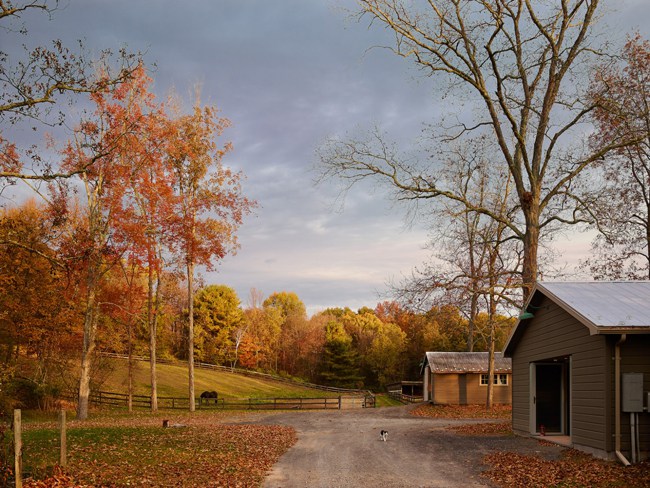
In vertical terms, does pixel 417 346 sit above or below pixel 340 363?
above

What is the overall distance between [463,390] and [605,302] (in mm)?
26779

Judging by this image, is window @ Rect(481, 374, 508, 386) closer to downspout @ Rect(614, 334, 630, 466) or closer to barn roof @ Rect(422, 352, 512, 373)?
barn roof @ Rect(422, 352, 512, 373)

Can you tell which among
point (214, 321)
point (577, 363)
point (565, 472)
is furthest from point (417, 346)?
point (565, 472)

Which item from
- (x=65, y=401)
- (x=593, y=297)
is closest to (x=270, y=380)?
(x=65, y=401)

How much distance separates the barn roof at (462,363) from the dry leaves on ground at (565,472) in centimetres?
2612

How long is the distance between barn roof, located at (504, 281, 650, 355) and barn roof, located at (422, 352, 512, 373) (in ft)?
72.9

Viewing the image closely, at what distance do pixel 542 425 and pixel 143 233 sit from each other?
20.7 metres

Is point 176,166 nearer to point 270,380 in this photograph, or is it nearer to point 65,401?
point 65,401

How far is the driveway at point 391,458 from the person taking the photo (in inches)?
469

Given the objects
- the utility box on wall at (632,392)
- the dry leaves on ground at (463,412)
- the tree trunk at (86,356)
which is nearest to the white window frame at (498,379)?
the dry leaves on ground at (463,412)

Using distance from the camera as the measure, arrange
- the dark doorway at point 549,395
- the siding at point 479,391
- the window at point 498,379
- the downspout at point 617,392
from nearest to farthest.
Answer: the downspout at point 617,392 → the dark doorway at point 549,395 → the siding at point 479,391 → the window at point 498,379

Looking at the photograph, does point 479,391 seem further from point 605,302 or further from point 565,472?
point 565,472

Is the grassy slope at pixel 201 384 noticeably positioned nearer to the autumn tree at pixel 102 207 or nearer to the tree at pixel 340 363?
the tree at pixel 340 363

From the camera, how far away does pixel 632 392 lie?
13.5 metres
